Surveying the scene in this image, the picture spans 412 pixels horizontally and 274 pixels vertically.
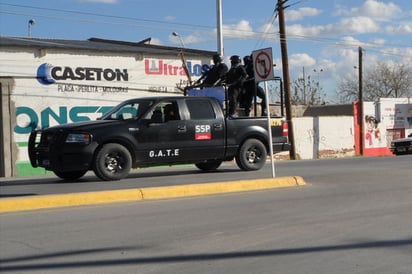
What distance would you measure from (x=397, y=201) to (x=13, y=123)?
1570cm

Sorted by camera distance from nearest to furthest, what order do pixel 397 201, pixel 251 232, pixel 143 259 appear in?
pixel 143 259 → pixel 251 232 → pixel 397 201

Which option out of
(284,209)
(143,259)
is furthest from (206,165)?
(143,259)

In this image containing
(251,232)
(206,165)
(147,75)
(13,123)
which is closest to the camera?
(251,232)

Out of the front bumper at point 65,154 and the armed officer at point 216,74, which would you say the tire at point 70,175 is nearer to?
the front bumper at point 65,154

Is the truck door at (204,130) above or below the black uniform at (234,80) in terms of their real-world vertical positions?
below

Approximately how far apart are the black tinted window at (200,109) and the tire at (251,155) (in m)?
1.22

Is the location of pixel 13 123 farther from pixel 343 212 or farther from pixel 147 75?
pixel 343 212

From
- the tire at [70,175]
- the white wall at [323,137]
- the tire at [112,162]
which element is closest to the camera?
the tire at [112,162]

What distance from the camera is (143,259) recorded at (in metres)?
5.94

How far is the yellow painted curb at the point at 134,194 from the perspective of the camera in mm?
8828

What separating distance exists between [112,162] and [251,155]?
3.79 metres

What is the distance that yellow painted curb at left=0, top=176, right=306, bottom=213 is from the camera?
883cm

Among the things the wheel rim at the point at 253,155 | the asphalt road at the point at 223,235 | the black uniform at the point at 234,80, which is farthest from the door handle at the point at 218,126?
the asphalt road at the point at 223,235

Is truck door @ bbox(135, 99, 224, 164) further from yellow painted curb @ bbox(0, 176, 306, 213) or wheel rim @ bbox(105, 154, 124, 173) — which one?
yellow painted curb @ bbox(0, 176, 306, 213)
